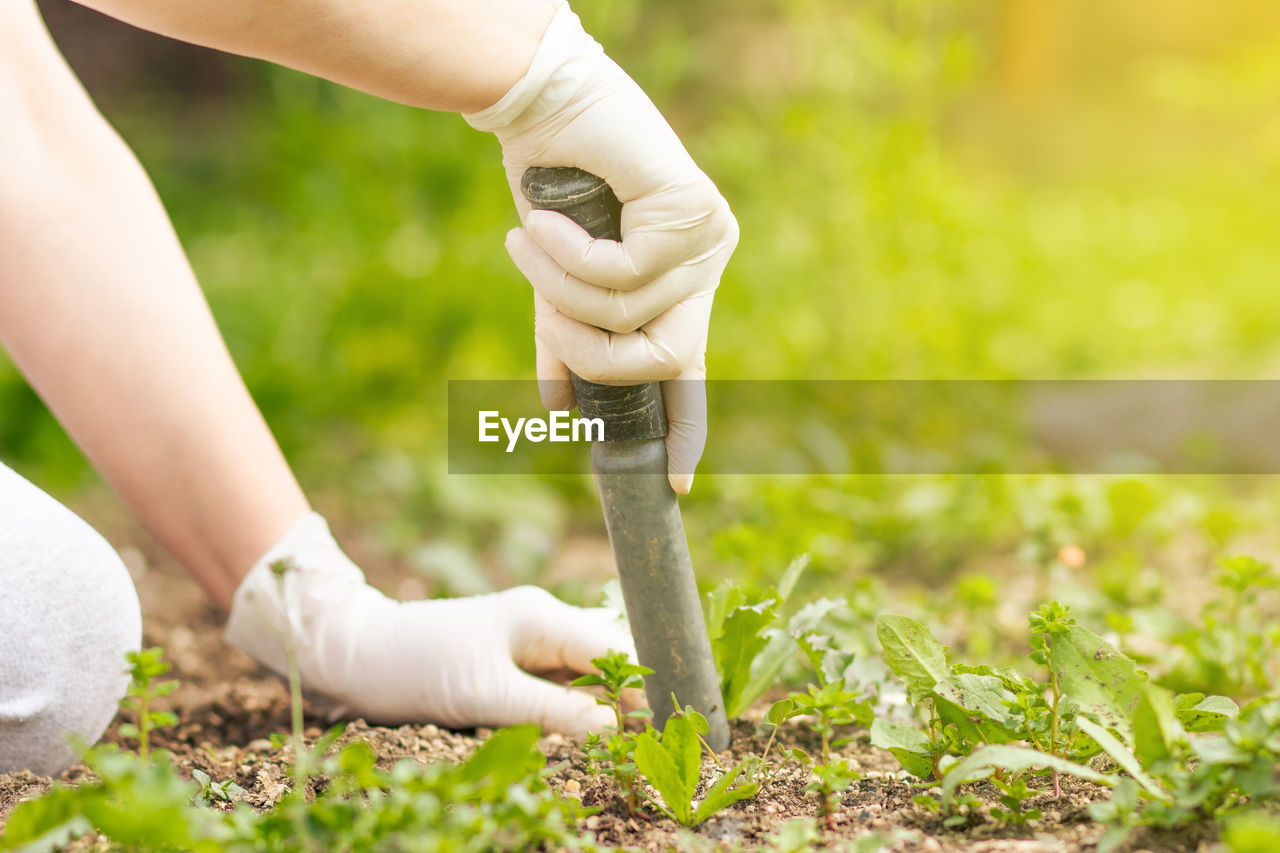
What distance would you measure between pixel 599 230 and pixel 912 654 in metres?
0.50

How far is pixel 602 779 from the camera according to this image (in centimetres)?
100

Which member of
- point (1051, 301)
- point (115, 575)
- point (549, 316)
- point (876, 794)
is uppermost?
point (1051, 301)

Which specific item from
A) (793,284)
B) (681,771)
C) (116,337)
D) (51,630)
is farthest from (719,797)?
(793,284)

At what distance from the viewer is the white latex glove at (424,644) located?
47.9 inches

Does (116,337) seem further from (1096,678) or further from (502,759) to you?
(1096,678)

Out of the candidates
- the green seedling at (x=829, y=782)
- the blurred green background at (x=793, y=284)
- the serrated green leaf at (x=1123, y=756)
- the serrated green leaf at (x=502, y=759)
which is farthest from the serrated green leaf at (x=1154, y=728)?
the blurred green background at (x=793, y=284)

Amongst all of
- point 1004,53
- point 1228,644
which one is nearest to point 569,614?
point 1228,644

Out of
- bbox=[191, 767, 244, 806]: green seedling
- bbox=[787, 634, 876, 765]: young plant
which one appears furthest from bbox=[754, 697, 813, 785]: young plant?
bbox=[191, 767, 244, 806]: green seedling

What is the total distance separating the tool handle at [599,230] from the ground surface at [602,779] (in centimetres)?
34

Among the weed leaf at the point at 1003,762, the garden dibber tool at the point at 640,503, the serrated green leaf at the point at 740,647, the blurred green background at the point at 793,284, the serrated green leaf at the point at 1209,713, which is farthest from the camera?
the blurred green background at the point at 793,284

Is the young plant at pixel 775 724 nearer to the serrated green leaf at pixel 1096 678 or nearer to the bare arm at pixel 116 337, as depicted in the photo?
the serrated green leaf at pixel 1096 678

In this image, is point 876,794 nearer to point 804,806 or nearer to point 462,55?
point 804,806

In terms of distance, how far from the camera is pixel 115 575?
1114mm

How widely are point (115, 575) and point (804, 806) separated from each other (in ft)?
2.51
